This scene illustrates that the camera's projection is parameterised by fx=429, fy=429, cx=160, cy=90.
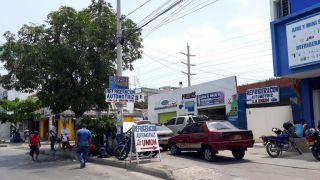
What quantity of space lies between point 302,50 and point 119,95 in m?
8.58

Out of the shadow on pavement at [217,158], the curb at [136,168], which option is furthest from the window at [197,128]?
the curb at [136,168]

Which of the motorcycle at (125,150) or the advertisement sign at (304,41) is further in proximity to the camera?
the advertisement sign at (304,41)

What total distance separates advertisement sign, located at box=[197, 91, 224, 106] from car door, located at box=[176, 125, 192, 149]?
41.7 feet

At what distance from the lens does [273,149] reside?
1750 cm

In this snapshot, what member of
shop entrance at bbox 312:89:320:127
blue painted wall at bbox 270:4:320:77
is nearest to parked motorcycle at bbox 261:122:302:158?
blue painted wall at bbox 270:4:320:77

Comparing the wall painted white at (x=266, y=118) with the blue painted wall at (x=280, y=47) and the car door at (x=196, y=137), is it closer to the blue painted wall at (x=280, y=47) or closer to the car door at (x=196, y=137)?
the blue painted wall at (x=280, y=47)

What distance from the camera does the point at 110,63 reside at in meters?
24.7

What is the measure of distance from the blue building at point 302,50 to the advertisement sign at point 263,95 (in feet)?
11.7

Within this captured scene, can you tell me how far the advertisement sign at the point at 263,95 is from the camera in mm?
26156

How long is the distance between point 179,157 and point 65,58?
27.3ft

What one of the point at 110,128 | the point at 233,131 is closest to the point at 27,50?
the point at 110,128

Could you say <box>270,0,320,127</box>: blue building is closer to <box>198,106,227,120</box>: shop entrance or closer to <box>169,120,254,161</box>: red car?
<box>169,120,254,161</box>: red car

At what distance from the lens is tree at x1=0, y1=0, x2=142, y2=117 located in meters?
23.0

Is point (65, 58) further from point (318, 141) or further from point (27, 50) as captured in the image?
point (318, 141)
